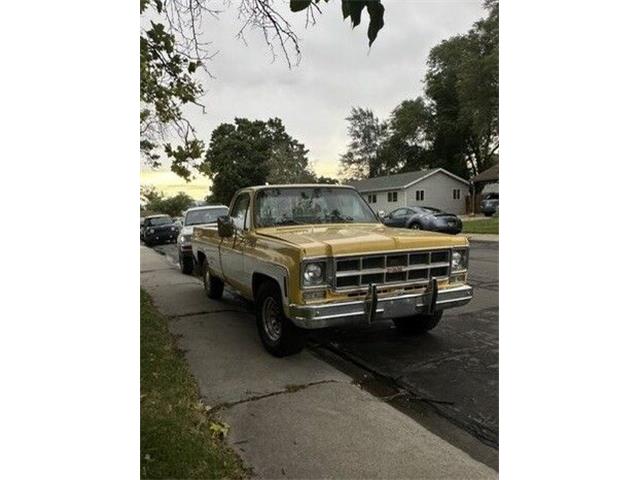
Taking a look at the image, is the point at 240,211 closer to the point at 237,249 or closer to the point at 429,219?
the point at 237,249

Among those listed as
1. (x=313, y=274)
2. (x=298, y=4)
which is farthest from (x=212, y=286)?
(x=298, y=4)

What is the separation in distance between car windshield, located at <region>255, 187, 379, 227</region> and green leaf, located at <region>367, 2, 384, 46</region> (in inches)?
121

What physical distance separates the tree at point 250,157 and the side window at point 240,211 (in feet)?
0.42

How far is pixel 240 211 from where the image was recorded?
5.02m

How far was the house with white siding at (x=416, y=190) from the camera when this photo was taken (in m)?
5.42

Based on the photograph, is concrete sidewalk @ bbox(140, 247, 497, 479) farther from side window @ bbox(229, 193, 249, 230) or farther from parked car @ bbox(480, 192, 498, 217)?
parked car @ bbox(480, 192, 498, 217)

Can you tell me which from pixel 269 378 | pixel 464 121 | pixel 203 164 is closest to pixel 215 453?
pixel 269 378

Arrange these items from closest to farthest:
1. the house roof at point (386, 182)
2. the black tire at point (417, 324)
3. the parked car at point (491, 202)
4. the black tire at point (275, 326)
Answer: the parked car at point (491, 202), the black tire at point (275, 326), the black tire at point (417, 324), the house roof at point (386, 182)

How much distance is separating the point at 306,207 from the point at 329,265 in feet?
4.19

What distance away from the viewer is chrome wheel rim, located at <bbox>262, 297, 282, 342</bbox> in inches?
159

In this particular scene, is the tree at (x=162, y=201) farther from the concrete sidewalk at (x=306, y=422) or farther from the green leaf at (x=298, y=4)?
the green leaf at (x=298, y=4)

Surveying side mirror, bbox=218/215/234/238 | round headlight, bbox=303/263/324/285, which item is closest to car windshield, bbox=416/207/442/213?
side mirror, bbox=218/215/234/238

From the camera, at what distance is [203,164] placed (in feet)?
11.2

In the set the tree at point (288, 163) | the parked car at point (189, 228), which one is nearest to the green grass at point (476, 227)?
the tree at point (288, 163)
